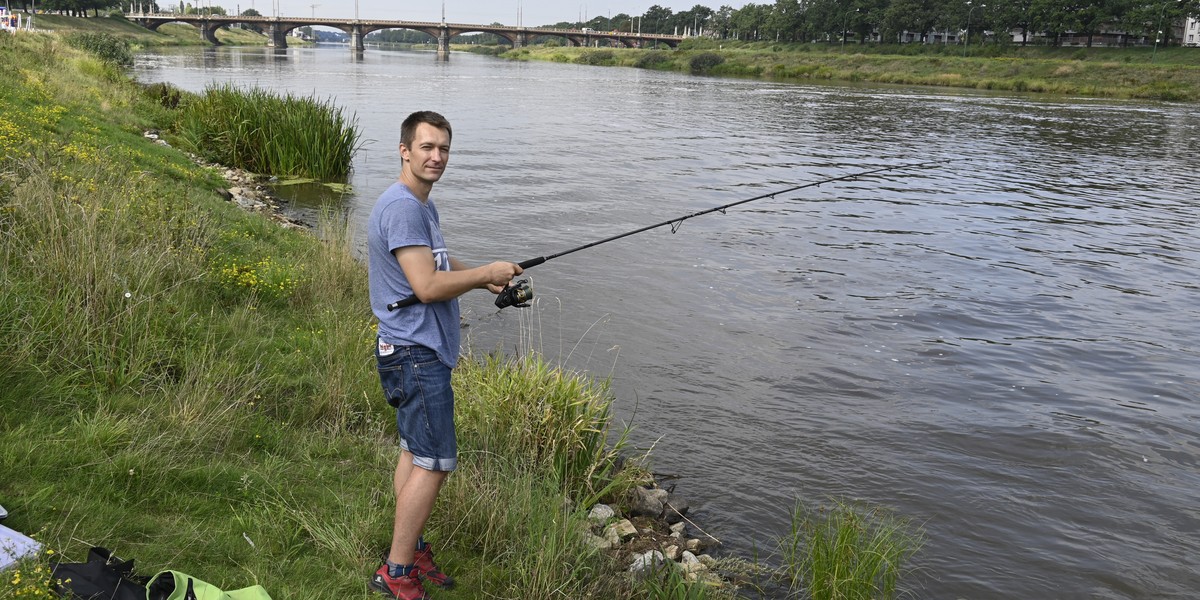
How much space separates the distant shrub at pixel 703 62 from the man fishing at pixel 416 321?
81081 millimetres

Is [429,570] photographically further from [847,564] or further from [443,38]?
[443,38]

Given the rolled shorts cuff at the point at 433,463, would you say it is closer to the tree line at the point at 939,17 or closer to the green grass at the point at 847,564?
the green grass at the point at 847,564

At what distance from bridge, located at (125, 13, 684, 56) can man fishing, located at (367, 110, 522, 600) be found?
12047cm

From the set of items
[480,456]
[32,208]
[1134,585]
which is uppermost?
[32,208]

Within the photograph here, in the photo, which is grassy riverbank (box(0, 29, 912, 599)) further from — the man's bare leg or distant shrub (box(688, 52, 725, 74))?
distant shrub (box(688, 52, 725, 74))

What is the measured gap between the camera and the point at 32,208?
609cm

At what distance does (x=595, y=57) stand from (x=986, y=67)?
2094 inches

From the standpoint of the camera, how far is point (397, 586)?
3727 millimetres

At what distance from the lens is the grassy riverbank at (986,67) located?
5677 centimetres

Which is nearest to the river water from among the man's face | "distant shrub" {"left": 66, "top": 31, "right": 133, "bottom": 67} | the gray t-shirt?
the gray t-shirt

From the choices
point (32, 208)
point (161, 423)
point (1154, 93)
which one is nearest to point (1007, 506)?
point (161, 423)

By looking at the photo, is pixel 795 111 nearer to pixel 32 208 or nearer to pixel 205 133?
pixel 205 133

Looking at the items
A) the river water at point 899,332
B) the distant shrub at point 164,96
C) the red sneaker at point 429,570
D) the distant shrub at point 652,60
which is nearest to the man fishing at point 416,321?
the red sneaker at point 429,570

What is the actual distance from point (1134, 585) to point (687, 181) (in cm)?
1521
